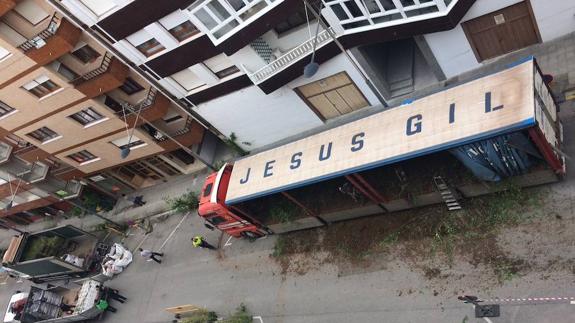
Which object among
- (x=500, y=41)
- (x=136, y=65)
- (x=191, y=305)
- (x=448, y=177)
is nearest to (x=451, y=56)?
(x=500, y=41)

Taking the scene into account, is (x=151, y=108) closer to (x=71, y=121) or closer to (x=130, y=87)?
(x=130, y=87)

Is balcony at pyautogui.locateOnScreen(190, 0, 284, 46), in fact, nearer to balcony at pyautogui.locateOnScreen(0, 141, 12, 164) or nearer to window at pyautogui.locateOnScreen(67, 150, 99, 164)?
window at pyautogui.locateOnScreen(67, 150, 99, 164)

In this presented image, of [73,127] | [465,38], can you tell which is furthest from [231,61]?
[73,127]

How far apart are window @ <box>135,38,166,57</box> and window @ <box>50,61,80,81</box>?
477 cm

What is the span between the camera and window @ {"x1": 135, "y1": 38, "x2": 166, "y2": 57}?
2661 cm

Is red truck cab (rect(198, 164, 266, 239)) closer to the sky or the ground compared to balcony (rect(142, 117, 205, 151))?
closer to the ground

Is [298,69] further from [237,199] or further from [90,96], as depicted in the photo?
[90,96]

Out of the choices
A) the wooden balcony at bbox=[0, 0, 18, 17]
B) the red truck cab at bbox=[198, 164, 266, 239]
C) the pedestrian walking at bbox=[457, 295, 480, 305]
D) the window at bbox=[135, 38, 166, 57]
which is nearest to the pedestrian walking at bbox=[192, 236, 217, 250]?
the red truck cab at bbox=[198, 164, 266, 239]

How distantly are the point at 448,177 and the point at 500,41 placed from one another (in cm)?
758

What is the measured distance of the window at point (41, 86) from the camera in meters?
28.6

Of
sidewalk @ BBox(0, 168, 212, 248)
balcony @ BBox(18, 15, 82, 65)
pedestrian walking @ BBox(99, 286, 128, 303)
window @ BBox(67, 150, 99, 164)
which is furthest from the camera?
window @ BBox(67, 150, 99, 164)

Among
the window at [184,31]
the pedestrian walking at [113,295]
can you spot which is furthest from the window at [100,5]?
the pedestrian walking at [113,295]

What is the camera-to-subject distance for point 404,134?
20281mm

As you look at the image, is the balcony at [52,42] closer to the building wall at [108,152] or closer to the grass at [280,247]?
the building wall at [108,152]
